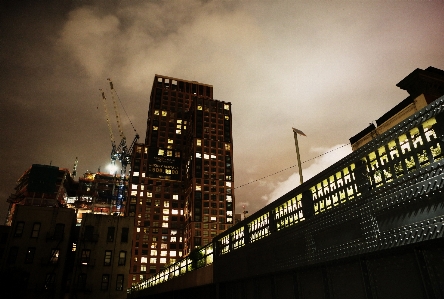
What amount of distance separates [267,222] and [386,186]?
5823mm

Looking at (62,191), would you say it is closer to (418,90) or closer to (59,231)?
(59,231)

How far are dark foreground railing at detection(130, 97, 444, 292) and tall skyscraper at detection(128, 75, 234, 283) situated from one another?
107 metres

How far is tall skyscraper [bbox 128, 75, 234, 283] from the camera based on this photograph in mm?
117250

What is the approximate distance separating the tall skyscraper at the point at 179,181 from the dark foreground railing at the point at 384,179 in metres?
107

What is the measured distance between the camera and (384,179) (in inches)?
257

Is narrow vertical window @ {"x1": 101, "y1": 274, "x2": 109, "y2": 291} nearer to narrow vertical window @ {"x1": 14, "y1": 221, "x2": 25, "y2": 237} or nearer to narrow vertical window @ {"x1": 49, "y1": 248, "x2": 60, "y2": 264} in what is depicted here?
narrow vertical window @ {"x1": 49, "y1": 248, "x2": 60, "y2": 264}

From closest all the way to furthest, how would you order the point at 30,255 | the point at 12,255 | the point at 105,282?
the point at 12,255 → the point at 30,255 → the point at 105,282

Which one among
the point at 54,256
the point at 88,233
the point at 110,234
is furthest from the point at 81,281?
the point at 110,234

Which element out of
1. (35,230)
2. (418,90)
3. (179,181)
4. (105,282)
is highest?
(179,181)

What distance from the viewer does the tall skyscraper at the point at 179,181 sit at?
4616 inches

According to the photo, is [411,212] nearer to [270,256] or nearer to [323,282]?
[323,282]

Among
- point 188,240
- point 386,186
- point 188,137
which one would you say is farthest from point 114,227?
point 188,137

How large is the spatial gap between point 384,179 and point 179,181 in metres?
136

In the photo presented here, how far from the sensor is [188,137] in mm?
147375
